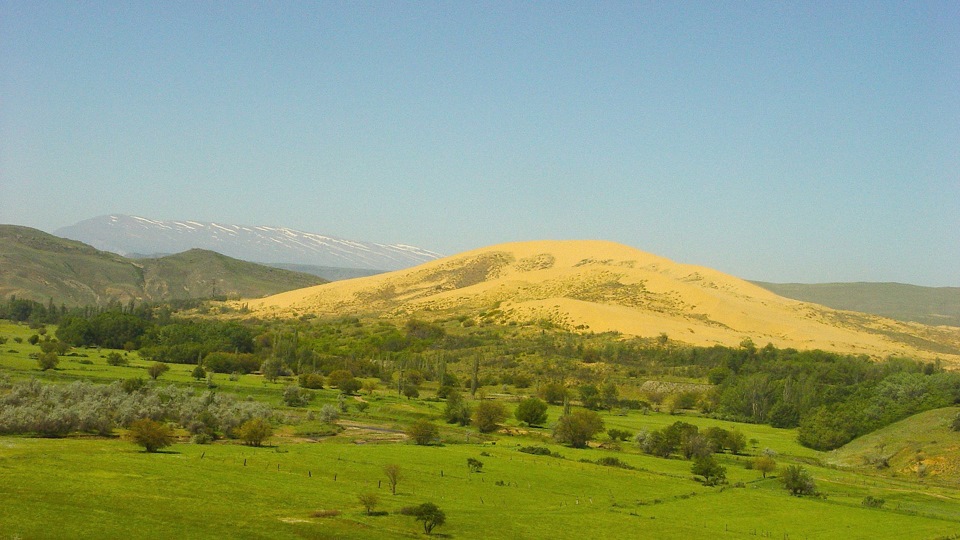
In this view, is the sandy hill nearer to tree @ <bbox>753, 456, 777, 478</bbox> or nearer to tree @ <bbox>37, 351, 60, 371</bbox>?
tree @ <bbox>753, 456, 777, 478</bbox>

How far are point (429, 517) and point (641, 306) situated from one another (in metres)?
115

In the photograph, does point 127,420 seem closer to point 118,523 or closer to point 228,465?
point 228,465

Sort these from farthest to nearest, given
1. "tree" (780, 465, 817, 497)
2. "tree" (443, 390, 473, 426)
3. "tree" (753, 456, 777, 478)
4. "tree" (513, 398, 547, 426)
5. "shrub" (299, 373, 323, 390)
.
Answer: "shrub" (299, 373, 323, 390) → "tree" (513, 398, 547, 426) → "tree" (443, 390, 473, 426) → "tree" (753, 456, 777, 478) → "tree" (780, 465, 817, 497)

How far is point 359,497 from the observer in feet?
138

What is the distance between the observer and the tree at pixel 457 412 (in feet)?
253

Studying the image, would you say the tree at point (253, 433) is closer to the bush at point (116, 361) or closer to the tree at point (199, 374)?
the tree at point (199, 374)

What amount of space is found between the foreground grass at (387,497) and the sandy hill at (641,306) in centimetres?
7334

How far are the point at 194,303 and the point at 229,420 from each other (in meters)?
129

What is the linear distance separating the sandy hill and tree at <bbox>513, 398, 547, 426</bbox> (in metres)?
51.6

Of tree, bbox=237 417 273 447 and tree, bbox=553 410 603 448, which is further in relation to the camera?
tree, bbox=553 410 603 448

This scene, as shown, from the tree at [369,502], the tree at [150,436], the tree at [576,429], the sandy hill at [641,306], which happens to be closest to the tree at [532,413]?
the tree at [576,429]

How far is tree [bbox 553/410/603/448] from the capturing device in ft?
230

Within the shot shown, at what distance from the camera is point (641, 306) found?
5876 inches

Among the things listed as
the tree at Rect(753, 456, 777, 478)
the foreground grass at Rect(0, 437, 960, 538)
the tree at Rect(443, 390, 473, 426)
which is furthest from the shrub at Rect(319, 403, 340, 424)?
the tree at Rect(753, 456, 777, 478)
